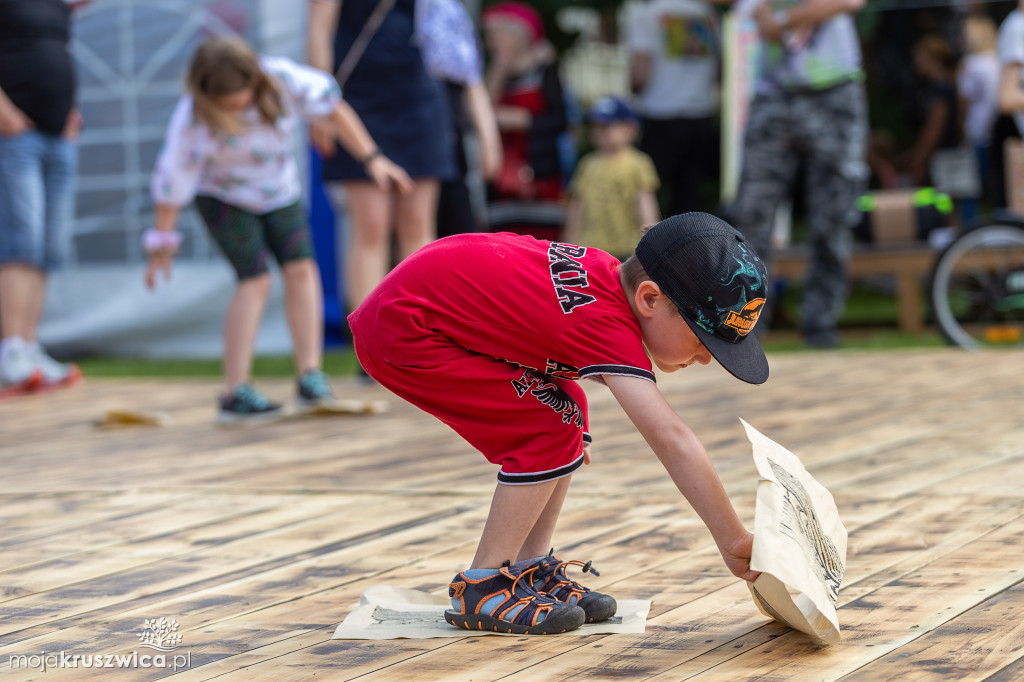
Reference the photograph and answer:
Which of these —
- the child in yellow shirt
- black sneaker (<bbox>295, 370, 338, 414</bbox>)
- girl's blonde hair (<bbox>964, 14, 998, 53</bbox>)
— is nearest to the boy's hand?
black sneaker (<bbox>295, 370, 338, 414</bbox>)

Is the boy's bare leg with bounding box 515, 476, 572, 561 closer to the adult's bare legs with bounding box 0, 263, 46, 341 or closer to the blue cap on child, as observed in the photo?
the adult's bare legs with bounding box 0, 263, 46, 341

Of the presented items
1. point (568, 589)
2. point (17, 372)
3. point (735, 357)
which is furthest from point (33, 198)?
point (735, 357)

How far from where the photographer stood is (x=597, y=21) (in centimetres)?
934

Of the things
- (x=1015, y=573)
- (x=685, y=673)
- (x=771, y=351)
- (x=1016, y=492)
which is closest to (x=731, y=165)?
(x=771, y=351)

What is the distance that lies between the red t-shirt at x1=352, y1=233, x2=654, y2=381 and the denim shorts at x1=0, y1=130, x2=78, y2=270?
11.3ft

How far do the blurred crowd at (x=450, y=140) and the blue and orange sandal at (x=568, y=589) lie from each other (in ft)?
6.32

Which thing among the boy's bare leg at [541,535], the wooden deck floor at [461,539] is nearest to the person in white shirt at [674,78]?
the wooden deck floor at [461,539]

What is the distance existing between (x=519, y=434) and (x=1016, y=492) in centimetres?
115

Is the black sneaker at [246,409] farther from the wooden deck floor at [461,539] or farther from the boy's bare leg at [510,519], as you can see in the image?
the boy's bare leg at [510,519]

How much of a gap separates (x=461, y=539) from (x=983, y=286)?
3.43 meters

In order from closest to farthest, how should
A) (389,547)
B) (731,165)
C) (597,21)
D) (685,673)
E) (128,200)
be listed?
(685,673), (389,547), (128,200), (731,165), (597,21)

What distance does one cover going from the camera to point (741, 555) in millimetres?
1659

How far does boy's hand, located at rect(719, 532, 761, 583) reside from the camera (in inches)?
65.1

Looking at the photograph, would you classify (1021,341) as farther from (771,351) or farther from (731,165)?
(731,165)
